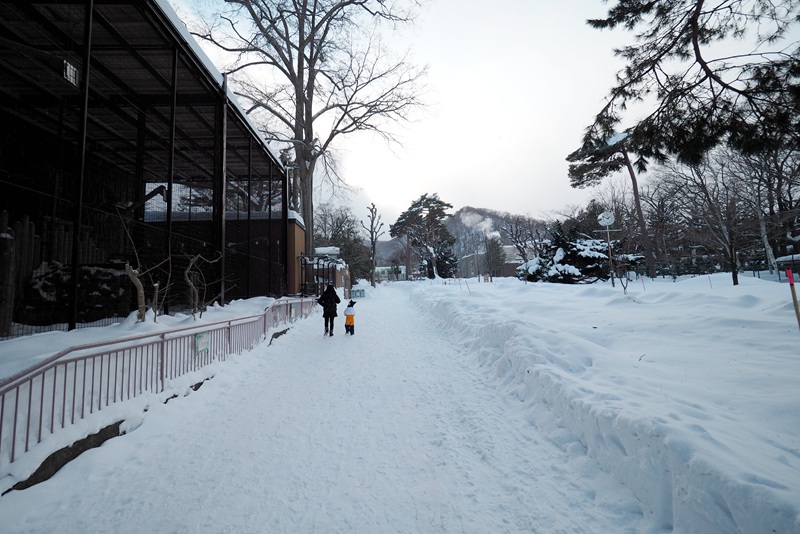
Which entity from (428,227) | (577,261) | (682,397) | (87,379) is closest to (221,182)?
(87,379)

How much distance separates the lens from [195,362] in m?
5.08

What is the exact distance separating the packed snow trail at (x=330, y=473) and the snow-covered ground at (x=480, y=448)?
15mm

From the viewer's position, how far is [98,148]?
11.0m

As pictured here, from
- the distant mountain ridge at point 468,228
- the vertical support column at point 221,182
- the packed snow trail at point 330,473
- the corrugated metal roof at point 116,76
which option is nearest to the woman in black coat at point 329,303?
the vertical support column at point 221,182

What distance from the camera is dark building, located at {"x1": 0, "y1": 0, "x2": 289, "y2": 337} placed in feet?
19.2

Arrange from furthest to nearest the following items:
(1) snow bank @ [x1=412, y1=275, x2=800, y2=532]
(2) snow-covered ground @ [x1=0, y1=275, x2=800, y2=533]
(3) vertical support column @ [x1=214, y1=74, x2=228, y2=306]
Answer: (3) vertical support column @ [x1=214, y1=74, x2=228, y2=306], (2) snow-covered ground @ [x1=0, y1=275, x2=800, y2=533], (1) snow bank @ [x1=412, y1=275, x2=800, y2=532]

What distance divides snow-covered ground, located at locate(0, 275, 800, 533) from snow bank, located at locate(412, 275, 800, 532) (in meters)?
0.02

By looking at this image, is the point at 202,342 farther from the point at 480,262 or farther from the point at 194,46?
the point at 480,262

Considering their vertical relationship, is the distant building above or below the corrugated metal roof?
below

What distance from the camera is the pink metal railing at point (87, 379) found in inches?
103

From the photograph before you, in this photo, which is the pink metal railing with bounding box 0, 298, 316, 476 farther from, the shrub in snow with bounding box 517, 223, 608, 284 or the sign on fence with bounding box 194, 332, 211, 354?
the shrub in snow with bounding box 517, 223, 608, 284

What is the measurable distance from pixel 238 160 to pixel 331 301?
338 inches

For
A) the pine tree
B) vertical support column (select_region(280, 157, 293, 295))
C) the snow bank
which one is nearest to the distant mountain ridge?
the pine tree

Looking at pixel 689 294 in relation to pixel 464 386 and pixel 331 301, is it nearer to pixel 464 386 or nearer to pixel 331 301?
pixel 464 386
